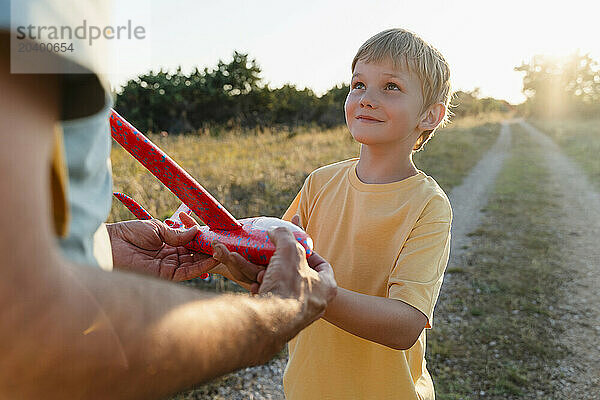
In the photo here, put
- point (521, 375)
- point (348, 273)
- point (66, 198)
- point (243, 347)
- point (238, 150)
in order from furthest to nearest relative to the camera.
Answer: point (238, 150), point (521, 375), point (348, 273), point (243, 347), point (66, 198)

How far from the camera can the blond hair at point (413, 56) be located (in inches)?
70.1

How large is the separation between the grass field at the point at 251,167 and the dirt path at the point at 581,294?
2582mm

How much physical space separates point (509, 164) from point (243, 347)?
51.1ft

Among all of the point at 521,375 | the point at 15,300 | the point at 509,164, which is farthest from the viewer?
the point at 509,164

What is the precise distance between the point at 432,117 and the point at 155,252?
3.95 feet

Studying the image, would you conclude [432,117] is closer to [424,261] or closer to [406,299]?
[424,261]

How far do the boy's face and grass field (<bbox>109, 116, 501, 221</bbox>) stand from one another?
157 inches

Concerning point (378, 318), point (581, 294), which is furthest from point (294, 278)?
point (581, 294)

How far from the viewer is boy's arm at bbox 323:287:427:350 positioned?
4.46 feet

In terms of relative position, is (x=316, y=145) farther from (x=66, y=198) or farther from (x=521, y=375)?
(x=66, y=198)

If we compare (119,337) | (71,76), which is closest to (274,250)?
(119,337)

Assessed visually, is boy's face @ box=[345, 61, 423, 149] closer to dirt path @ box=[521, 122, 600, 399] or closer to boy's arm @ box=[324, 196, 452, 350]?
boy's arm @ box=[324, 196, 452, 350]

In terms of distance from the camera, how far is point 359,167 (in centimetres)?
192

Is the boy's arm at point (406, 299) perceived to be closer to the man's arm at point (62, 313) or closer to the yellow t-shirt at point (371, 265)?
the yellow t-shirt at point (371, 265)
